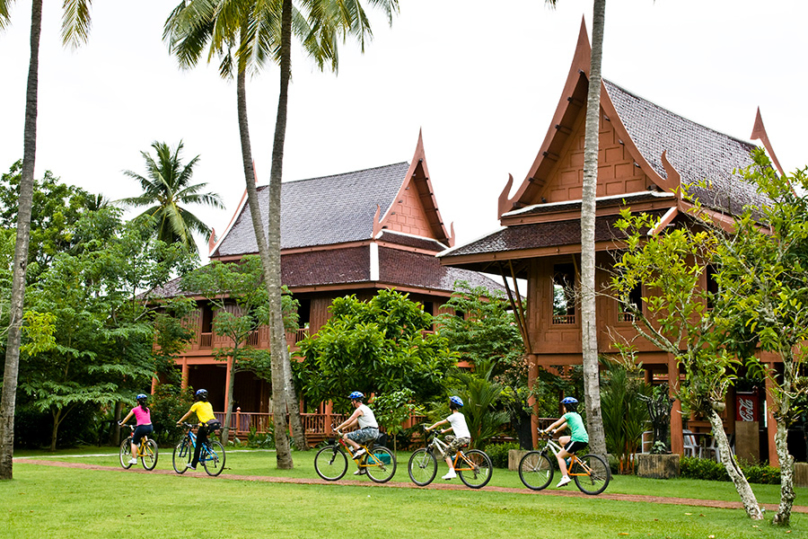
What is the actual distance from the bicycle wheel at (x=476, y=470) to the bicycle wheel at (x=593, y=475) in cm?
131

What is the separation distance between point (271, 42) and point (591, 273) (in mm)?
9379

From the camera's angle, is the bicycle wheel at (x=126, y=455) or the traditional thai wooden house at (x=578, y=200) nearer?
the bicycle wheel at (x=126, y=455)

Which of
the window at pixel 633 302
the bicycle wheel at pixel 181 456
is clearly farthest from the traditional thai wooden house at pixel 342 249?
the bicycle wheel at pixel 181 456

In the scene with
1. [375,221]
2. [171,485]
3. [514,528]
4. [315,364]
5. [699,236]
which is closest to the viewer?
[514,528]

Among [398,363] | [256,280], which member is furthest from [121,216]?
[398,363]

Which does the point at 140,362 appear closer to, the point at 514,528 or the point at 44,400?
the point at 44,400

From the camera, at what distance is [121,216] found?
26.3m

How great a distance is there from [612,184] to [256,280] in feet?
39.1

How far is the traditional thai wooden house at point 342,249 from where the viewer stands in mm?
29094

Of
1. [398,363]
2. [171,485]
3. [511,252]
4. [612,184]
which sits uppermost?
[612,184]

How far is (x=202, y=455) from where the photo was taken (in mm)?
14773

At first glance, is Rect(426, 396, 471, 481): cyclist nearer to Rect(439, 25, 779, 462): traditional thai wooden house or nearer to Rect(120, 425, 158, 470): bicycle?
Rect(120, 425, 158, 470): bicycle

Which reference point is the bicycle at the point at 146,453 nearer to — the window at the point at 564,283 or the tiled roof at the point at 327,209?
the window at the point at 564,283

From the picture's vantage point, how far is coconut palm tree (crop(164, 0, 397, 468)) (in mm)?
16953
